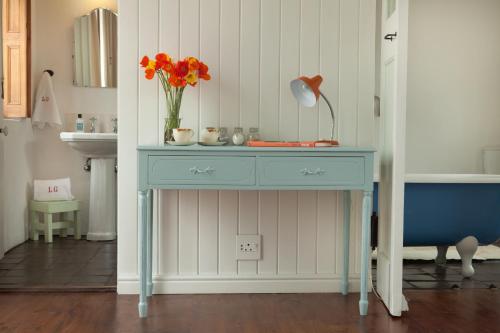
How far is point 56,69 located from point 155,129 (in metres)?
2.26

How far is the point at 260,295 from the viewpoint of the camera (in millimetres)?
3074

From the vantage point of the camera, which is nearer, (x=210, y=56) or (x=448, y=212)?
(x=210, y=56)

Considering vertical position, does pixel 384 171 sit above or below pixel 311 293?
above

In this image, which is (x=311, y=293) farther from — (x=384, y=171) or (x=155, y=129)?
(x=155, y=129)

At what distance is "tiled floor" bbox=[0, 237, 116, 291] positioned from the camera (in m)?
3.16

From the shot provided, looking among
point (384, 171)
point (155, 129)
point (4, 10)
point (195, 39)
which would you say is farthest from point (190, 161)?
point (4, 10)

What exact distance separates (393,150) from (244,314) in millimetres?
1075

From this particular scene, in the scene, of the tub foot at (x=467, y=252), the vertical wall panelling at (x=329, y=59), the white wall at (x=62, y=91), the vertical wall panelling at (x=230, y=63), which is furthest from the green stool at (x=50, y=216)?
the tub foot at (x=467, y=252)

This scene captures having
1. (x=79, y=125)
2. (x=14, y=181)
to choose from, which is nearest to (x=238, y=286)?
(x=14, y=181)

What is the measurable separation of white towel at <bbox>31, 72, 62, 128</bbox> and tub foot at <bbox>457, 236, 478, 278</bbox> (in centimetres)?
333

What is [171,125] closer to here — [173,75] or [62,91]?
[173,75]

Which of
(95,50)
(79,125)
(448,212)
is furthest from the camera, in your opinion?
(95,50)

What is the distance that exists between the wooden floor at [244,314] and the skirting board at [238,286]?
0.06m

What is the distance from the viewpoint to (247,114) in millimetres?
3104
